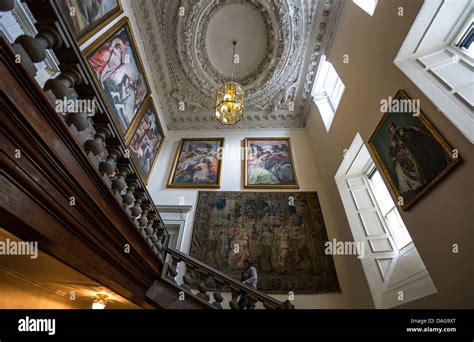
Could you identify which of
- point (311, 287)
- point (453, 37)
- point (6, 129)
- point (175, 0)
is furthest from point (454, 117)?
point (175, 0)

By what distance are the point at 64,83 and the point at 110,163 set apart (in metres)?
0.89

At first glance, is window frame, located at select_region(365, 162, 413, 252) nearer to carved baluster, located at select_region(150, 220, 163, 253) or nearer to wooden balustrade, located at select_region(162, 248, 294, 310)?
wooden balustrade, located at select_region(162, 248, 294, 310)

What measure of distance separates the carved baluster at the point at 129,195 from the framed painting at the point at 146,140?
394cm

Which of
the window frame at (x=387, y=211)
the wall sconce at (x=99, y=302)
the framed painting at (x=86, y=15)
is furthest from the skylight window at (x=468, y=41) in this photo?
the wall sconce at (x=99, y=302)

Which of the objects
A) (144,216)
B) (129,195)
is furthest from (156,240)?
(129,195)

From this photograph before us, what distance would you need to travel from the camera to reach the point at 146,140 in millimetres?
7641

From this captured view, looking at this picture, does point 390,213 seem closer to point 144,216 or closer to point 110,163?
point 144,216

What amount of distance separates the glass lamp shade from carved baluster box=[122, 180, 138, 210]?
136 inches

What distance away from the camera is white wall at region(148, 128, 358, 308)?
17.2ft

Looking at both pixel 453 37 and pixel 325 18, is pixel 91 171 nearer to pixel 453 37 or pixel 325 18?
pixel 453 37

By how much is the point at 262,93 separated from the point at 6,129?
8432 millimetres

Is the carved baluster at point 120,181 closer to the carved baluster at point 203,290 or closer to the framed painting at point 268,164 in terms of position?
the carved baluster at point 203,290

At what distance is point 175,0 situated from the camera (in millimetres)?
7242

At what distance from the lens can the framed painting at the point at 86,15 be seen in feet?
13.4
